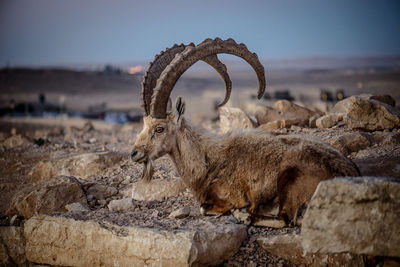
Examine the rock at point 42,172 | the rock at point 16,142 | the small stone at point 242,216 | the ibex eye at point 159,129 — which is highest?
the ibex eye at point 159,129

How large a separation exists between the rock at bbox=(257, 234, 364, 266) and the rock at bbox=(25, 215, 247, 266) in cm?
39

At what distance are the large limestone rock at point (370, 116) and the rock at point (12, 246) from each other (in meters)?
6.17

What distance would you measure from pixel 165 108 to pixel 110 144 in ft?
18.9

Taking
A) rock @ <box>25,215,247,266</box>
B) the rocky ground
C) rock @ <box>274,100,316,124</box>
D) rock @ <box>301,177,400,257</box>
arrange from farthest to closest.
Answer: rock @ <box>274,100,316,124</box> < the rocky ground < rock @ <box>25,215,247,266</box> < rock @ <box>301,177,400,257</box>

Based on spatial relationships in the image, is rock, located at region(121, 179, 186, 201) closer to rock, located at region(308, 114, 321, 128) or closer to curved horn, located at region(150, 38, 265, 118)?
curved horn, located at region(150, 38, 265, 118)

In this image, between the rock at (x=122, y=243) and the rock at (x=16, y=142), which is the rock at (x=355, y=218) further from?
the rock at (x=16, y=142)

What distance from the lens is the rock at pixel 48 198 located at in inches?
250

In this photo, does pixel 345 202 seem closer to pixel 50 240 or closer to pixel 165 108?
pixel 165 108

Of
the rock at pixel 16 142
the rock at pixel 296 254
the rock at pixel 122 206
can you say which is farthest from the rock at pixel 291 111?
the rock at pixel 16 142

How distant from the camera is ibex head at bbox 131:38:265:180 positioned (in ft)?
17.6

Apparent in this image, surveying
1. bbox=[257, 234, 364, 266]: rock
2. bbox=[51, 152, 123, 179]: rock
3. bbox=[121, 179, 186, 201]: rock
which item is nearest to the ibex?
bbox=[257, 234, 364, 266]: rock

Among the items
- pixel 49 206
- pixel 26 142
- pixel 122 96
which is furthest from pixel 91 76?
pixel 49 206

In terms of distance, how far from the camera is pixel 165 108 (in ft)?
18.4

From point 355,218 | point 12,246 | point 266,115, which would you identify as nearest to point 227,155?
point 355,218
